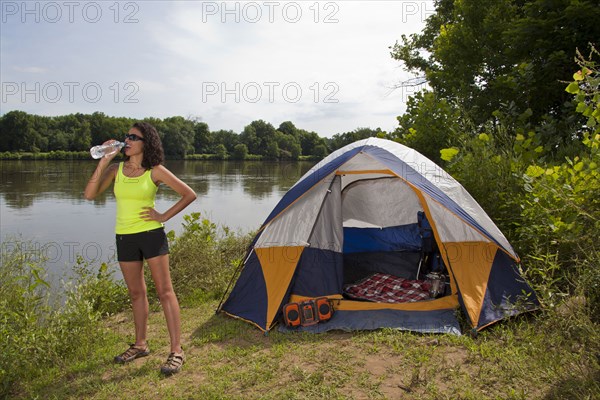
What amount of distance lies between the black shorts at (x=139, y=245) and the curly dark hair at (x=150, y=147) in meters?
0.49

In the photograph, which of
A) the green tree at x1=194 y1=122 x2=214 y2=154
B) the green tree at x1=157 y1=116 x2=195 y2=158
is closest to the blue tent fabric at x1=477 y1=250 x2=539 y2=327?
the green tree at x1=157 y1=116 x2=195 y2=158

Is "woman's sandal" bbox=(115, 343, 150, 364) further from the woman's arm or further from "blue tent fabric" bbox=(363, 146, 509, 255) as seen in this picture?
"blue tent fabric" bbox=(363, 146, 509, 255)

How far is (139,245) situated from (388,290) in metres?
2.83

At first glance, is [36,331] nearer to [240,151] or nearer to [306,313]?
[306,313]

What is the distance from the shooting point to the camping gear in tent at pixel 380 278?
3.77m

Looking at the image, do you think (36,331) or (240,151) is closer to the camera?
(36,331)

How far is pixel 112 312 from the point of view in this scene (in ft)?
15.8

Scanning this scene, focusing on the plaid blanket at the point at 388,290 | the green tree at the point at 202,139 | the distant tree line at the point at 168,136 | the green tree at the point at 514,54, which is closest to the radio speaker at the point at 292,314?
the plaid blanket at the point at 388,290

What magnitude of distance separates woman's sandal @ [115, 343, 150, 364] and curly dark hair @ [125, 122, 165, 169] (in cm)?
146

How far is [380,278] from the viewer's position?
513cm

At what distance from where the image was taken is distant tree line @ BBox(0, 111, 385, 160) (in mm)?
37188

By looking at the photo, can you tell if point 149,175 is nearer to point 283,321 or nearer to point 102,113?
point 283,321

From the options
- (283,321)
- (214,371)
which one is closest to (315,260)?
(283,321)

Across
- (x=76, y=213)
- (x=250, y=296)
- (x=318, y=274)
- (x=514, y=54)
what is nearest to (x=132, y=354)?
(x=250, y=296)
